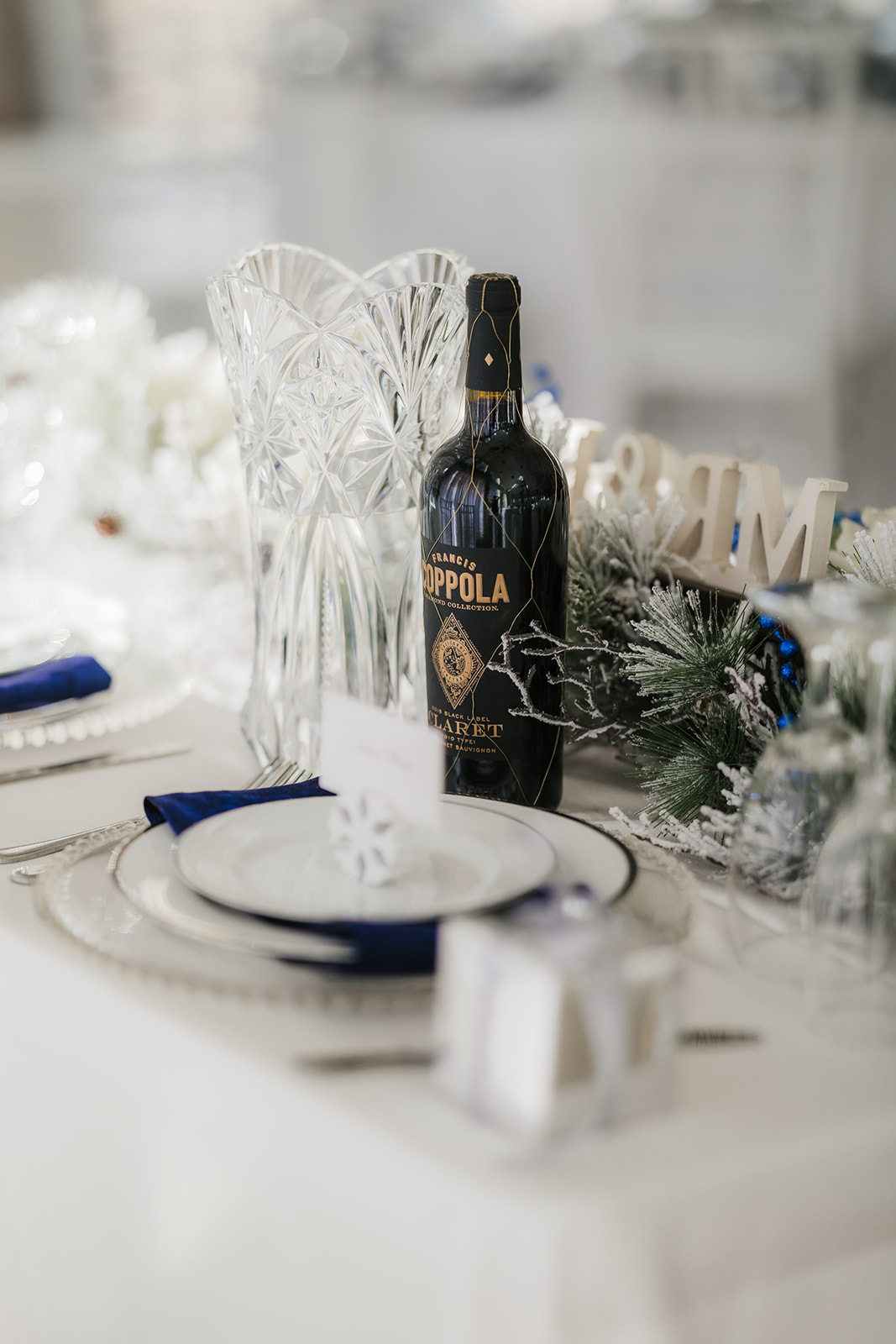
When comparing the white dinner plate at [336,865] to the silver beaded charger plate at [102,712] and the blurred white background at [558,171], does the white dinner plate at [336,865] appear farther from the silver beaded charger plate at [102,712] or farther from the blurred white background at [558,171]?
the blurred white background at [558,171]

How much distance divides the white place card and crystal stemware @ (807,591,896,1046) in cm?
17

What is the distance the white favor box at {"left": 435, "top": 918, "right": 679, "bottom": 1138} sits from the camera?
1.40 ft

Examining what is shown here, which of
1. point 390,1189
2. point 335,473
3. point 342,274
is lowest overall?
point 390,1189

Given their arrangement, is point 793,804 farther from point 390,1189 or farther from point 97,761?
point 97,761

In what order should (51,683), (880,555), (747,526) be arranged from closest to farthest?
1. (880,555)
2. (747,526)
3. (51,683)

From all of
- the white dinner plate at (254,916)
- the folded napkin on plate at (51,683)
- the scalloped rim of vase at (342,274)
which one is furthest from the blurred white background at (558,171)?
the white dinner plate at (254,916)

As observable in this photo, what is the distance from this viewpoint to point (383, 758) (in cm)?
56

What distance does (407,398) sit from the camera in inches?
30.6

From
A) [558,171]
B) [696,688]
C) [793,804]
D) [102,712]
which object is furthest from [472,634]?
[558,171]

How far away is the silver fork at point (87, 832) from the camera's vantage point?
0.68 metres

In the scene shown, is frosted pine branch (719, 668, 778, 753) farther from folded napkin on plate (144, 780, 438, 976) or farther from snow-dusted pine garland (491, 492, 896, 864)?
folded napkin on plate (144, 780, 438, 976)

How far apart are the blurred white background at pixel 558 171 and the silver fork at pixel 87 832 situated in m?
1.57

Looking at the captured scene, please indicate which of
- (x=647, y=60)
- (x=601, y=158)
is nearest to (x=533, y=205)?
(x=601, y=158)

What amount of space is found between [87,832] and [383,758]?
271 mm
